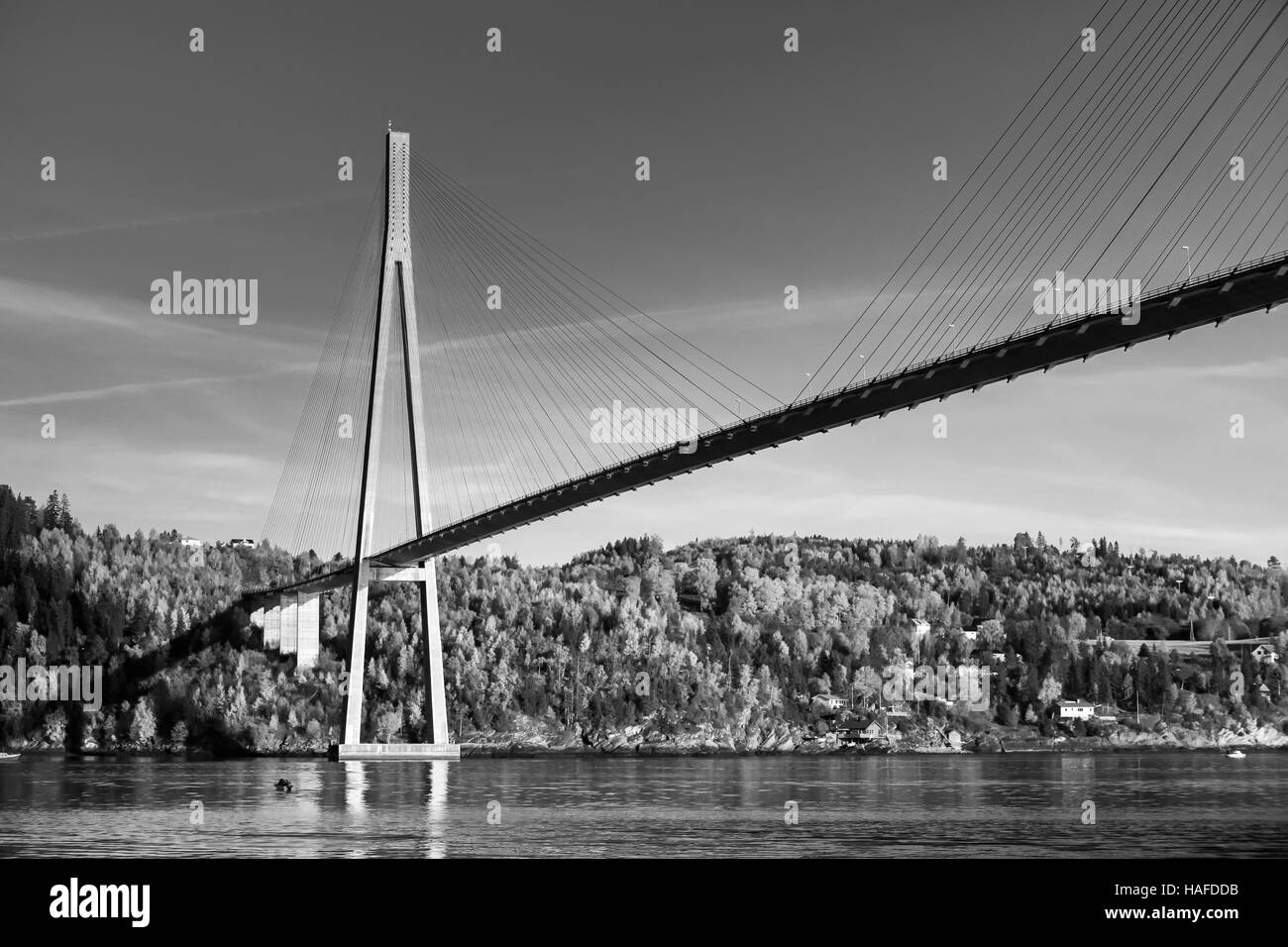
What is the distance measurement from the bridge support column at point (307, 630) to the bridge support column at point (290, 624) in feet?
0.79

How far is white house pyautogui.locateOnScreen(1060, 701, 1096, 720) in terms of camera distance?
142 m

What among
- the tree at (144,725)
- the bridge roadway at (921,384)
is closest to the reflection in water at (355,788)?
the bridge roadway at (921,384)

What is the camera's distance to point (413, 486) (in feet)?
211

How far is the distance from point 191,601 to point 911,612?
8287cm

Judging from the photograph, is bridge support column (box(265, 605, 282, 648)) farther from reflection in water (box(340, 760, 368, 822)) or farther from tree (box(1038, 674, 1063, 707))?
tree (box(1038, 674, 1063, 707))

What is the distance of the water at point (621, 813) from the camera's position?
31062 millimetres

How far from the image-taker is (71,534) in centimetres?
12662

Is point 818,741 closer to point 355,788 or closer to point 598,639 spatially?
point 598,639

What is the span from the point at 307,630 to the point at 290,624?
3.77 ft

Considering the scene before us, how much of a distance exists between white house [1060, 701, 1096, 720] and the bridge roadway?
311 ft

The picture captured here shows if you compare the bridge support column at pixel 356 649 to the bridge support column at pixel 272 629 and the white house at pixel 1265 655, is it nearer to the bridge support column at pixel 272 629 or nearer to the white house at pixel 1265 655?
the bridge support column at pixel 272 629

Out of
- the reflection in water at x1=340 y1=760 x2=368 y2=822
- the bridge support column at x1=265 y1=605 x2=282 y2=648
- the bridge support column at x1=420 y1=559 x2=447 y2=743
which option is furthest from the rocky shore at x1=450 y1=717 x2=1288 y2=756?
the bridge support column at x1=420 y1=559 x2=447 y2=743

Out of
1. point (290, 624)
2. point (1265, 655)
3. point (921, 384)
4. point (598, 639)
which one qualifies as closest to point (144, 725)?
point (290, 624)
